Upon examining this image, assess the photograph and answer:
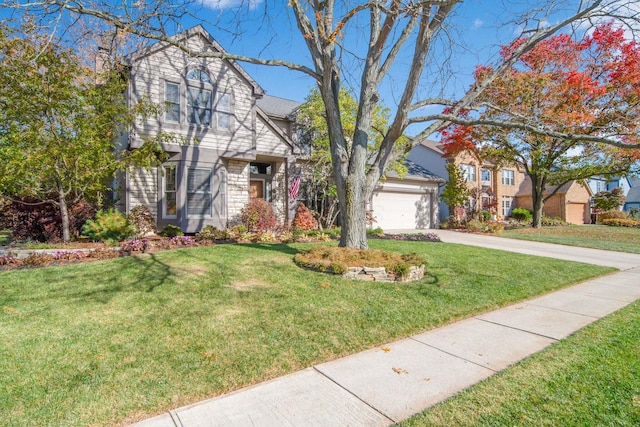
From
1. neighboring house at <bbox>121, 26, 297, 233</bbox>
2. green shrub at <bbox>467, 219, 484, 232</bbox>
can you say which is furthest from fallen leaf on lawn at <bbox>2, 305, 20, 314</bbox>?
green shrub at <bbox>467, 219, 484, 232</bbox>

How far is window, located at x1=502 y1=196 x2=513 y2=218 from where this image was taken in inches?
1149

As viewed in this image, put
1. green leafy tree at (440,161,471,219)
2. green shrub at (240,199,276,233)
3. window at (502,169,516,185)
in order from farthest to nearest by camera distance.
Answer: window at (502,169,516,185)
green leafy tree at (440,161,471,219)
green shrub at (240,199,276,233)

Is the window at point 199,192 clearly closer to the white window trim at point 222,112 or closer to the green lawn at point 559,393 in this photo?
the white window trim at point 222,112

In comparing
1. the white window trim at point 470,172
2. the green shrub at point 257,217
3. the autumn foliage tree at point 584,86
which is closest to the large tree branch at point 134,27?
the green shrub at point 257,217

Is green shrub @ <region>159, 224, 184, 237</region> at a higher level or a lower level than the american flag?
lower

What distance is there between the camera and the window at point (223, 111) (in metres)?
13.0

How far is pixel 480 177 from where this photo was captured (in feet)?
89.0

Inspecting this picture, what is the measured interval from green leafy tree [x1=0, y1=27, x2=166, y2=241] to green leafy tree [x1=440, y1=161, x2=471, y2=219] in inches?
657

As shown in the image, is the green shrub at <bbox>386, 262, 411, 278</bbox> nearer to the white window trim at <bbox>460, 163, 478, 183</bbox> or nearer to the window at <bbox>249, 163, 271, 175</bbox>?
the window at <bbox>249, 163, 271, 175</bbox>

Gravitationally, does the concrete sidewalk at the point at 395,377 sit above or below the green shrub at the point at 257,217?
below

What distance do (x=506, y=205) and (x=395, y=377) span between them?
30.6 metres

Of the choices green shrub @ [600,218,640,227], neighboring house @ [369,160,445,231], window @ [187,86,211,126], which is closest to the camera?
window @ [187,86,211,126]

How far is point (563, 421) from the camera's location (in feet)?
Answer: 7.81

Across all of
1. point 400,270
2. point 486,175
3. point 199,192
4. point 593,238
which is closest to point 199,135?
point 199,192
